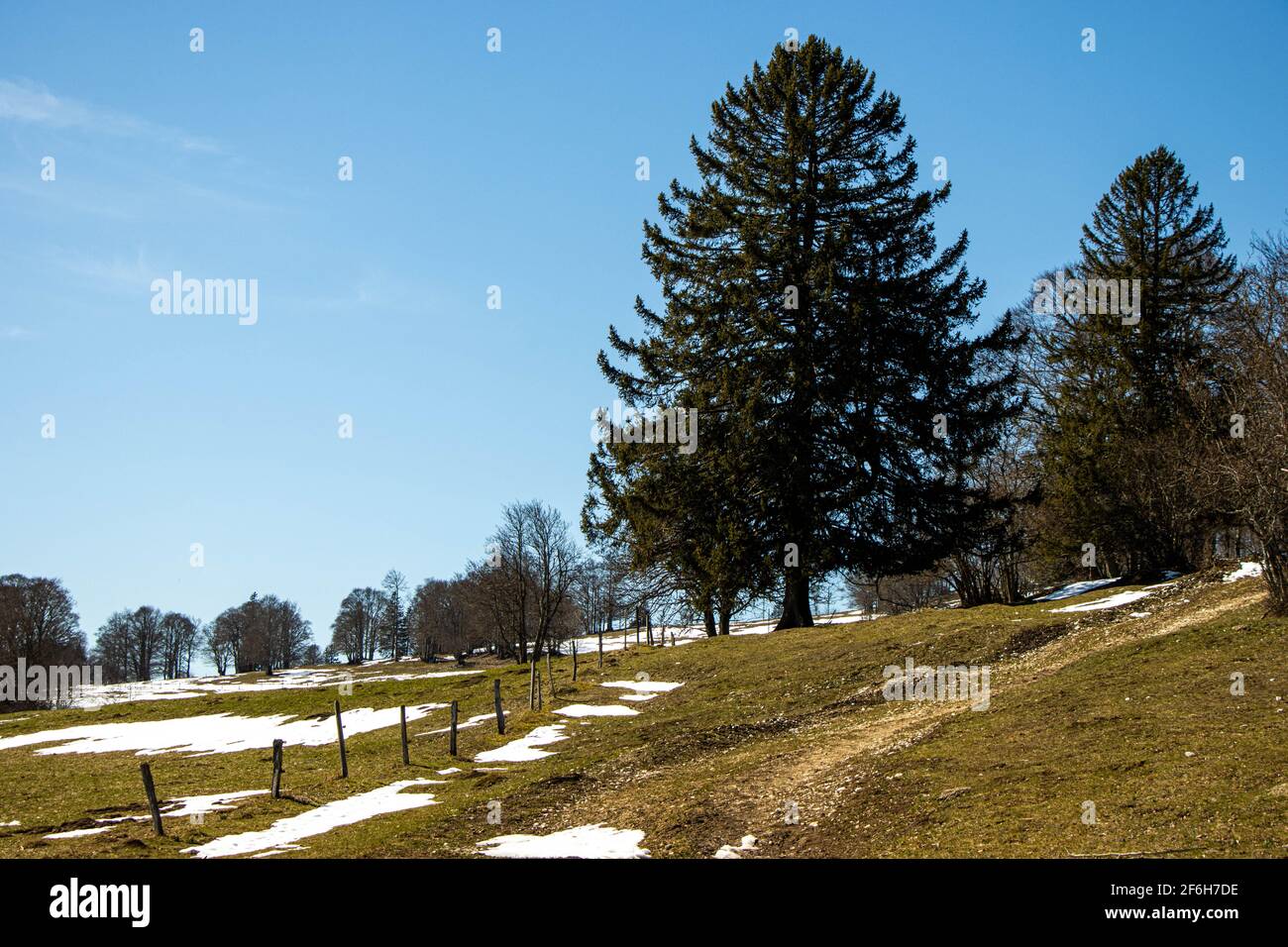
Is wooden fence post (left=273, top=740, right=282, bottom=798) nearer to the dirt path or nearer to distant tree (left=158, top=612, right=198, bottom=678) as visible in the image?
the dirt path

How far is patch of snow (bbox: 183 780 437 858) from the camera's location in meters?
16.0

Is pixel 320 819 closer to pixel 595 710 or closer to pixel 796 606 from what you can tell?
pixel 595 710

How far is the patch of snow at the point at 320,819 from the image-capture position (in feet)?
52.5

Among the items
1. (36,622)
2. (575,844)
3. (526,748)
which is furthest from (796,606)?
(36,622)

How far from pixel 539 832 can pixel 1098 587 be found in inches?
1068

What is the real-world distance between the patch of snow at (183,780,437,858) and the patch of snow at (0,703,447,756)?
1118 cm

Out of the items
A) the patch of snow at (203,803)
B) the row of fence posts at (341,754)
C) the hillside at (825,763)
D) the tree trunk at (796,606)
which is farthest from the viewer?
the tree trunk at (796,606)

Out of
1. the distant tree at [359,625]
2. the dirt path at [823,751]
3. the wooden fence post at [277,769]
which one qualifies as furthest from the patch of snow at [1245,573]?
the distant tree at [359,625]

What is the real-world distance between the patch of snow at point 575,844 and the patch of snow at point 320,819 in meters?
3.99

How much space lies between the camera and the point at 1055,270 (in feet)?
178

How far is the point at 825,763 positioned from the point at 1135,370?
32.5 m

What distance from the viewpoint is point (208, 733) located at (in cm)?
3900

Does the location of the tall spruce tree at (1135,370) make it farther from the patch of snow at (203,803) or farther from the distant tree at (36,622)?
the distant tree at (36,622)

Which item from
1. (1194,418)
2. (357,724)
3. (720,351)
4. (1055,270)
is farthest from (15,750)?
(1055,270)
